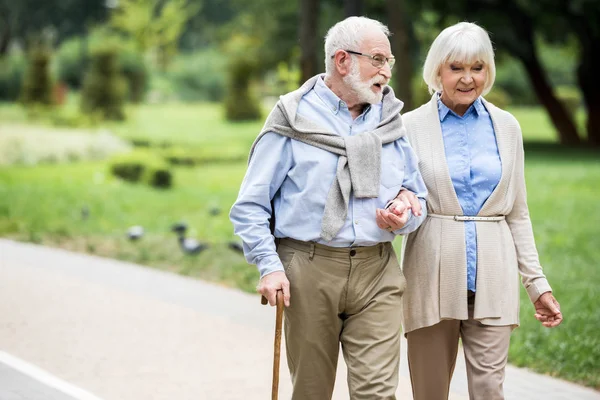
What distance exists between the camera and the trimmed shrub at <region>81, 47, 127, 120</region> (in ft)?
87.7

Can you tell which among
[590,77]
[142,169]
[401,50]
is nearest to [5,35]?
[590,77]

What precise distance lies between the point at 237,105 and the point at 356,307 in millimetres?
26748

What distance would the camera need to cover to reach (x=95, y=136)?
22266 mm

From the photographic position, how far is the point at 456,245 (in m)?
4.30

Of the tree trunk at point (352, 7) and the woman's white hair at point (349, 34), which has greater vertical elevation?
the tree trunk at point (352, 7)

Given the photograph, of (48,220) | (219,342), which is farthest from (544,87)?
(219,342)

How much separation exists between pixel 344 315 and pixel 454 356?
0.65m

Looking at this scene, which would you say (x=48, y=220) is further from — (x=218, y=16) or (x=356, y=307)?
(x=218, y=16)

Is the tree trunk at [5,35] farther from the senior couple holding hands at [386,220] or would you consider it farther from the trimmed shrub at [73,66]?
the senior couple holding hands at [386,220]

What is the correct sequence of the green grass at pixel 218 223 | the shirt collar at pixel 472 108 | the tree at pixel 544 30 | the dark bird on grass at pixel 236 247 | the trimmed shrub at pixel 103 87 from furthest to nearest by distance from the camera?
the trimmed shrub at pixel 103 87 → the tree at pixel 544 30 → the dark bird on grass at pixel 236 247 → the green grass at pixel 218 223 → the shirt collar at pixel 472 108

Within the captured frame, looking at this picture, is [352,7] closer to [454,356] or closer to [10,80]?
[454,356]

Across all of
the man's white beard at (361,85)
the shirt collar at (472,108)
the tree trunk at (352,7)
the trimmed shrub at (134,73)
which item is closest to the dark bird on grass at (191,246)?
the tree trunk at (352,7)

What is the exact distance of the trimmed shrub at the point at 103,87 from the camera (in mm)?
26719

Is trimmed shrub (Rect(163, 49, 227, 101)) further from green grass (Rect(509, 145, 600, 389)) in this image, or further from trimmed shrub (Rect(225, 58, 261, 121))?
green grass (Rect(509, 145, 600, 389))
